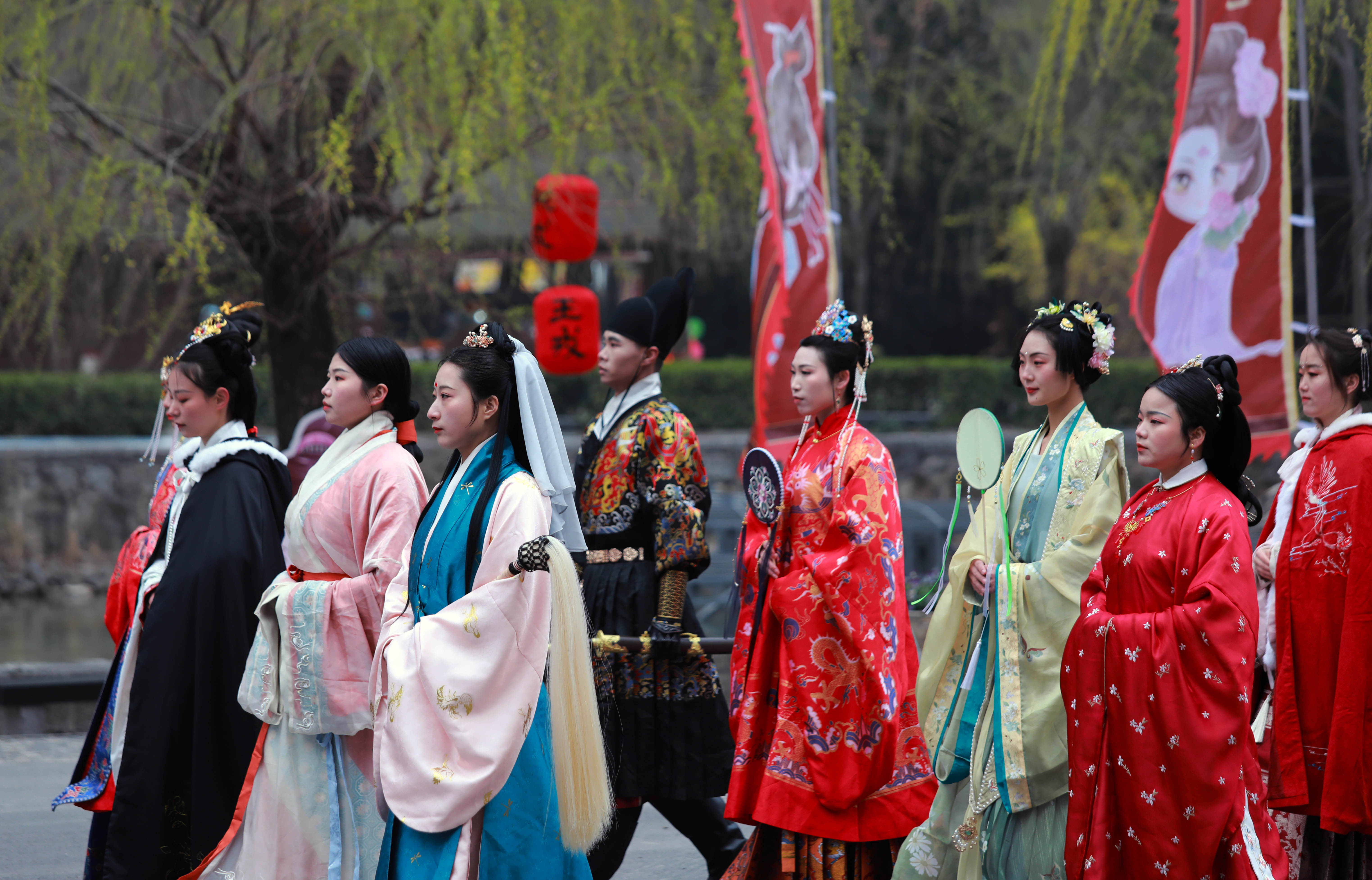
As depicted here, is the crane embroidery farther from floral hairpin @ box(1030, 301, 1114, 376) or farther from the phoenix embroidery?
the phoenix embroidery

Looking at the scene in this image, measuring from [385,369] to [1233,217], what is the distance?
14.4ft

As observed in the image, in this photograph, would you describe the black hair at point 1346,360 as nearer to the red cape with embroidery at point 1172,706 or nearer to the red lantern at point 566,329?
the red cape with embroidery at point 1172,706

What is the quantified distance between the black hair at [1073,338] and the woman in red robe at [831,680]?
0.56 meters

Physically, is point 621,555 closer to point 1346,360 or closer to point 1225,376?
point 1225,376

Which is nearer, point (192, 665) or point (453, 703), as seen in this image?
point (453, 703)

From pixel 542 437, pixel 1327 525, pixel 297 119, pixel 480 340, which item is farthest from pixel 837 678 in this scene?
pixel 297 119

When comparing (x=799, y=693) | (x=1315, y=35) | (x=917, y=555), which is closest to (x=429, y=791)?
(x=799, y=693)

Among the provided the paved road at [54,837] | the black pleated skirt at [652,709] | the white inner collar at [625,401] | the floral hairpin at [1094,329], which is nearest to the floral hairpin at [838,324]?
the floral hairpin at [1094,329]

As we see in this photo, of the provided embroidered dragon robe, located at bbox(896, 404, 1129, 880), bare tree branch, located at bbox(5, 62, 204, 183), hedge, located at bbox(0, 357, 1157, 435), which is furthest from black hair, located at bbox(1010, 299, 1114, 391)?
hedge, located at bbox(0, 357, 1157, 435)

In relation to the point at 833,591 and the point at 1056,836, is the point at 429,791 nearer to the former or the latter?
the point at 833,591

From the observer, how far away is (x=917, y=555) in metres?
12.7

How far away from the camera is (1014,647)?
140 inches

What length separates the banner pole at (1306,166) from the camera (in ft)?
20.0

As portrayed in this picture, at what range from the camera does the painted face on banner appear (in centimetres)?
608
